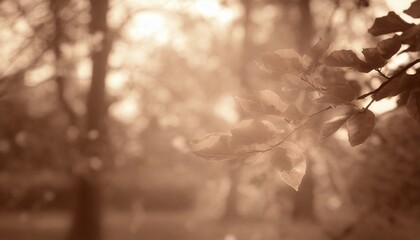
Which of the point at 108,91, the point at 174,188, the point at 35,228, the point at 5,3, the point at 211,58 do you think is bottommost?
the point at 174,188

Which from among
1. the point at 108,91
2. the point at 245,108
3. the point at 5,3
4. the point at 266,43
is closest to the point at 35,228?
the point at 108,91

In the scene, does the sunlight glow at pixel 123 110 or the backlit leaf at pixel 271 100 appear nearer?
the backlit leaf at pixel 271 100

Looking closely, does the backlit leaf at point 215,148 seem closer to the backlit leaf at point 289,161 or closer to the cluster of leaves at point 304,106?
the cluster of leaves at point 304,106

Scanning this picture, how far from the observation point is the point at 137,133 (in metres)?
16.1

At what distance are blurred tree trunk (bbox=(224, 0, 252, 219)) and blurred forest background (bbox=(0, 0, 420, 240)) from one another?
72 mm

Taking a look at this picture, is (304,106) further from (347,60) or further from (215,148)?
(215,148)

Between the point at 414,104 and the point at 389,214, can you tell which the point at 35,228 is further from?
the point at 414,104

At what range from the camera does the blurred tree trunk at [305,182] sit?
9.81m

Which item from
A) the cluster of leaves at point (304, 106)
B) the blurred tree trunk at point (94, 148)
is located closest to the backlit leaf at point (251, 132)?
the cluster of leaves at point (304, 106)

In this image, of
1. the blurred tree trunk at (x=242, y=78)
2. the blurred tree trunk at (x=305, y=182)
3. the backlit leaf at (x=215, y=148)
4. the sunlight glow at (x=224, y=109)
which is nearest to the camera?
the backlit leaf at (x=215, y=148)

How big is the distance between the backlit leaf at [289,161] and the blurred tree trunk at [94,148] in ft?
19.7

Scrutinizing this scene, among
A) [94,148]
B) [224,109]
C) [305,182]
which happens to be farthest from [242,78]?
[224,109]

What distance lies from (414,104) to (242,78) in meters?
8.45

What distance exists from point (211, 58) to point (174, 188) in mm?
18507
